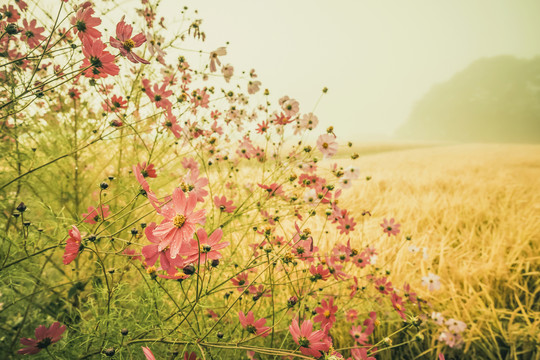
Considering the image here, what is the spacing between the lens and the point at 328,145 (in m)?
1.29

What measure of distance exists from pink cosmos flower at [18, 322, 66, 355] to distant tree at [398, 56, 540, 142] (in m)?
38.3

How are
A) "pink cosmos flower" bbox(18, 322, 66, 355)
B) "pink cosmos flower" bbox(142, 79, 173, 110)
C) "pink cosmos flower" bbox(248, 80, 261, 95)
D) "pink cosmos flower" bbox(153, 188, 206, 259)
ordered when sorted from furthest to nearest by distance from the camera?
"pink cosmos flower" bbox(248, 80, 261, 95), "pink cosmos flower" bbox(142, 79, 173, 110), "pink cosmos flower" bbox(18, 322, 66, 355), "pink cosmos flower" bbox(153, 188, 206, 259)

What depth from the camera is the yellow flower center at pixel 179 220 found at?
53 cm

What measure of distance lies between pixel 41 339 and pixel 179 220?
54cm

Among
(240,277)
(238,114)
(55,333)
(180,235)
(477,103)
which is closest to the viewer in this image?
(180,235)

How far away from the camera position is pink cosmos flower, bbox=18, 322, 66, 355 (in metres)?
0.63

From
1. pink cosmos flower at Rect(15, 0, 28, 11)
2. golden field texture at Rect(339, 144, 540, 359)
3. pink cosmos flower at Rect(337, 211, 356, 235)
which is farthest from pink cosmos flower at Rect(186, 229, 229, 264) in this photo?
golden field texture at Rect(339, 144, 540, 359)

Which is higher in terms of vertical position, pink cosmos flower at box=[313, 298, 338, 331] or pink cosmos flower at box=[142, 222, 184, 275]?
pink cosmos flower at box=[142, 222, 184, 275]

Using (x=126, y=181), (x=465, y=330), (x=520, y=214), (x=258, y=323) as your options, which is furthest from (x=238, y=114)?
(x=520, y=214)

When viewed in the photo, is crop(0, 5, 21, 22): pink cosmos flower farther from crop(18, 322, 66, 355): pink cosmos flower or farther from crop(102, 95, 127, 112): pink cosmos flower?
crop(18, 322, 66, 355): pink cosmos flower

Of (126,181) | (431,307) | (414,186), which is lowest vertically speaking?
(431,307)

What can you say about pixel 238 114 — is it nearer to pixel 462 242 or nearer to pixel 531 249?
pixel 462 242

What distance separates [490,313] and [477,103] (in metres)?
45.2

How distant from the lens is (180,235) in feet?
1.73
